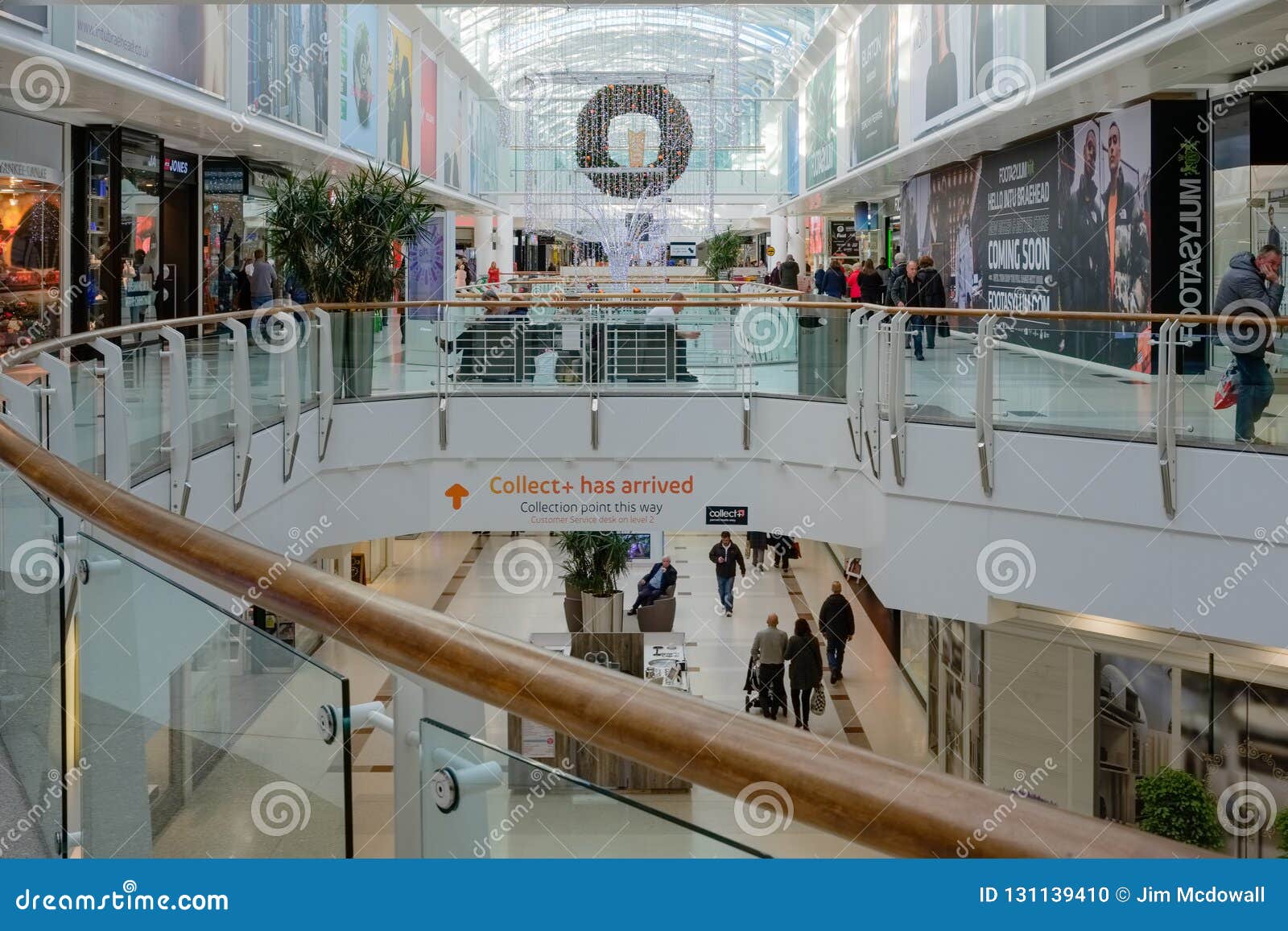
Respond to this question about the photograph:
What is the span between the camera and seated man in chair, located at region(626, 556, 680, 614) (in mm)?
18859

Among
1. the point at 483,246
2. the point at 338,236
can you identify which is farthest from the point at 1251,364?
the point at 483,246

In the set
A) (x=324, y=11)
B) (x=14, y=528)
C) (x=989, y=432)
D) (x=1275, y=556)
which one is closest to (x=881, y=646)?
(x=989, y=432)

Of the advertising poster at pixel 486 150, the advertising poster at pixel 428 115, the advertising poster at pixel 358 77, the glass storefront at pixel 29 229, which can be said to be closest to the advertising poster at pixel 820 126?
the advertising poster at pixel 486 150

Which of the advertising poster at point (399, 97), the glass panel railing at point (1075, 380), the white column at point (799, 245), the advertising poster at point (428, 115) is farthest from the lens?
the white column at point (799, 245)

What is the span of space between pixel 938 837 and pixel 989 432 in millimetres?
8801

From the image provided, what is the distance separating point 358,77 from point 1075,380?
18.9 metres

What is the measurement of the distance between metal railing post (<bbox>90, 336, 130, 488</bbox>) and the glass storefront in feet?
27.3

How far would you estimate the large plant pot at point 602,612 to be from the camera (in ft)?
56.9

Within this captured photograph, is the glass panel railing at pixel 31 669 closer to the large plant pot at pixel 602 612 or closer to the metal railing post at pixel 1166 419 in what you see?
the metal railing post at pixel 1166 419

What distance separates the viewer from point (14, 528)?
2.72 m

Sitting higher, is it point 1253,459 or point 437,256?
point 437,256

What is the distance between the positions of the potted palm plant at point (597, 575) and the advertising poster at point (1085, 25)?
792 centimetres

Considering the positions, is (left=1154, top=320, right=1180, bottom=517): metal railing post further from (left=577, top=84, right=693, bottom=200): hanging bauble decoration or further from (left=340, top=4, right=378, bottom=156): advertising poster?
(left=577, top=84, right=693, bottom=200): hanging bauble decoration

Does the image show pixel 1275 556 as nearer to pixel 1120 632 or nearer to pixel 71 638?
pixel 1120 632
